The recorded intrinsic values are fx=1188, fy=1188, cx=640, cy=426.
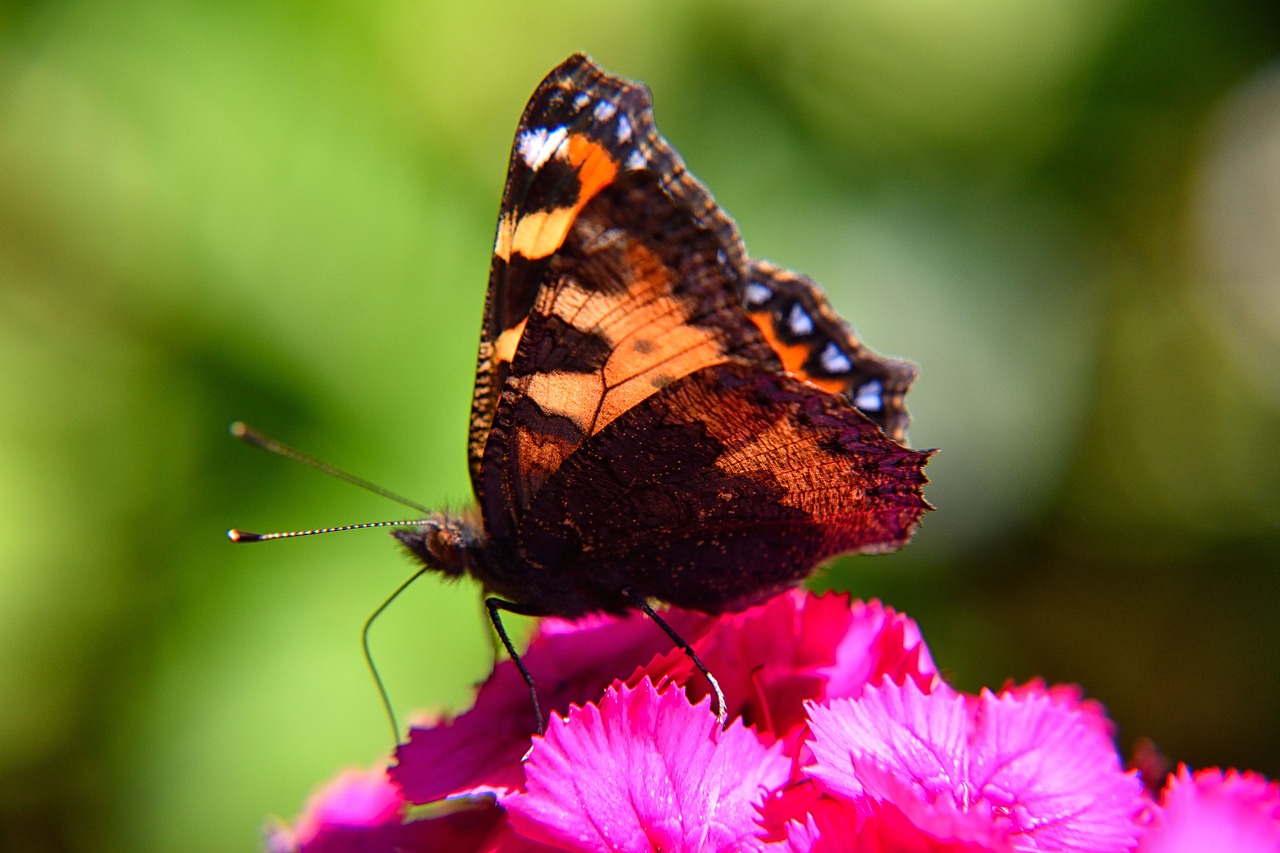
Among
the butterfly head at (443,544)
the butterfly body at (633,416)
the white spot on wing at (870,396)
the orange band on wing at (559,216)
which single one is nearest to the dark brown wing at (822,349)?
the white spot on wing at (870,396)

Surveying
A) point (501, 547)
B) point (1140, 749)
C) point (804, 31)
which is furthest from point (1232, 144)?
point (501, 547)

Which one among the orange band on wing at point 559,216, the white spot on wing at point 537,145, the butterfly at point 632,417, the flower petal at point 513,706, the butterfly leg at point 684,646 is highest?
the white spot on wing at point 537,145

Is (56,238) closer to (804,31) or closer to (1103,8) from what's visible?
(804,31)

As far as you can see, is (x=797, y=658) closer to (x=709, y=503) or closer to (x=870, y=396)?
(x=709, y=503)

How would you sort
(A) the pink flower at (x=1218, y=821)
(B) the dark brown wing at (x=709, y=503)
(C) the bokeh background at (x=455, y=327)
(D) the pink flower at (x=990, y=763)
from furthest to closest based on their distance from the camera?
(C) the bokeh background at (x=455, y=327) < (B) the dark brown wing at (x=709, y=503) < (D) the pink flower at (x=990, y=763) < (A) the pink flower at (x=1218, y=821)

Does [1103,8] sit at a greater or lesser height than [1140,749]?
greater

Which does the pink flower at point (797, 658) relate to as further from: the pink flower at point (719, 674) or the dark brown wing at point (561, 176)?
the dark brown wing at point (561, 176)
